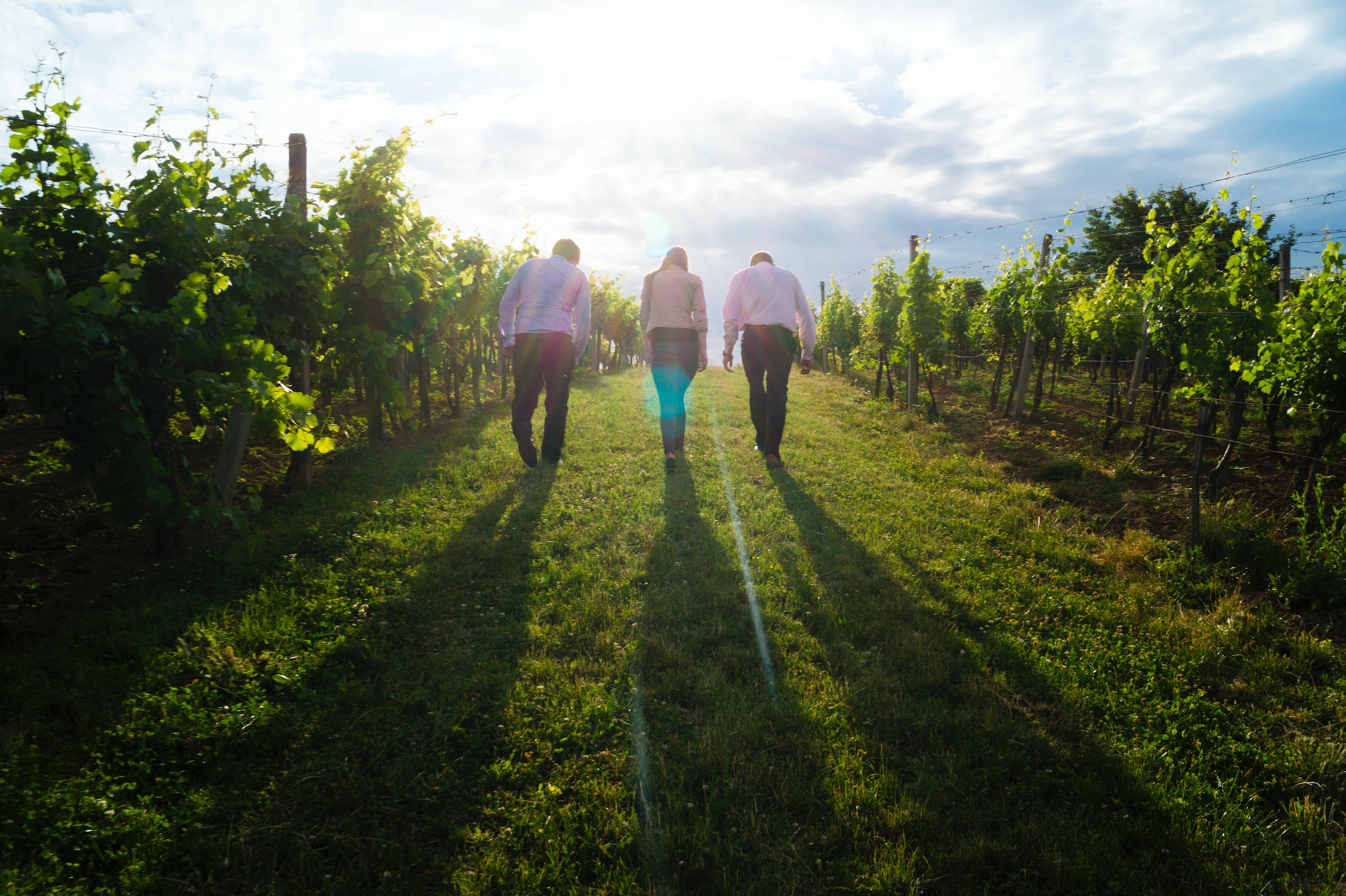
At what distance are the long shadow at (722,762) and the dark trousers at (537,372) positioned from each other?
9.12 ft

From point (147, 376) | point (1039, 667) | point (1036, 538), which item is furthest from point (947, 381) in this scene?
point (147, 376)

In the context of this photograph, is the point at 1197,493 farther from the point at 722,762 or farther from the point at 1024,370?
the point at 1024,370

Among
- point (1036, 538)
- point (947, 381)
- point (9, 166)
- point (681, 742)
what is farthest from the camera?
point (947, 381)

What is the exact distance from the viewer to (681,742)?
244cm

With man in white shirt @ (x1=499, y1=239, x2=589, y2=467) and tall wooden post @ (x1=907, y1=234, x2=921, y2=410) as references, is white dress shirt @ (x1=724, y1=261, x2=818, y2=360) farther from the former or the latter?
tall wooden post @ (x1=907, y1=234, x2=921, y2=410)

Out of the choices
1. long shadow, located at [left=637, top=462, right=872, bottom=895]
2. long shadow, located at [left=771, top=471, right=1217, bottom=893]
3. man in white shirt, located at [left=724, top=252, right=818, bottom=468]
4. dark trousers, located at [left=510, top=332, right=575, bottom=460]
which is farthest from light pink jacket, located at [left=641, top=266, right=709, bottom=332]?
long shadow, located at [left=771, top=471, right=1217, bottom=893]

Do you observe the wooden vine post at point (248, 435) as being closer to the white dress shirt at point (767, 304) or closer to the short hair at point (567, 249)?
the short hair at point (567, 249)

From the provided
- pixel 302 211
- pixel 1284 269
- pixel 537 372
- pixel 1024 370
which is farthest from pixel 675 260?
pixel 1284 269

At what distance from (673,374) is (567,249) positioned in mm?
1536

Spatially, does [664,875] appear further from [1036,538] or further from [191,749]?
[1036,538]

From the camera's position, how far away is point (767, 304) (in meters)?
6.36

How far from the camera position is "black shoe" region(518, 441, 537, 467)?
19.6 feet

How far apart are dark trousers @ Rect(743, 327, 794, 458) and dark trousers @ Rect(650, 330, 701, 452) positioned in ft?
1.73

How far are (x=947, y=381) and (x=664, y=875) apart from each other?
72.1ft
